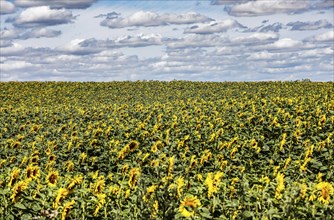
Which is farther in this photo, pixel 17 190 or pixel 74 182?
pixel 74 182

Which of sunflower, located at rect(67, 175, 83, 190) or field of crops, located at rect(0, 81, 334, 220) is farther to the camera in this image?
sunflower, located at rect(67, 175, 83, 190)

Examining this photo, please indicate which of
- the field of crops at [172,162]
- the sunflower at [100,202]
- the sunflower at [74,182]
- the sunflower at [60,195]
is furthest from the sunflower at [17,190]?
the sunflower at [100,202]

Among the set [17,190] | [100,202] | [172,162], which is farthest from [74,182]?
[172,162]

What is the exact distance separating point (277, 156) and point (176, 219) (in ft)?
23.0

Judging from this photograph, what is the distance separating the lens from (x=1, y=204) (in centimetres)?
637

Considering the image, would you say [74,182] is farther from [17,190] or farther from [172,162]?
[172,162]

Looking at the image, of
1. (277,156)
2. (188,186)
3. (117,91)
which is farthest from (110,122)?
(117,91)

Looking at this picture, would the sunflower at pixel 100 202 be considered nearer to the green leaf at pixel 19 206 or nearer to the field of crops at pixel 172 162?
the field of crops at pixel 172 162

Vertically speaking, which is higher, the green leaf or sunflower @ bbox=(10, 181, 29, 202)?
sunflower @ bbox=(10, 181, 29, 202)

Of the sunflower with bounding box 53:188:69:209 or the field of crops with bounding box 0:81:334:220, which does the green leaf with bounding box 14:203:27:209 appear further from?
the sunflower with bounding box 53:188:69:209

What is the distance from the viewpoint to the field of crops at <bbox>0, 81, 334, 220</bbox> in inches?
238

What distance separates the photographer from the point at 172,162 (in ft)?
22.0

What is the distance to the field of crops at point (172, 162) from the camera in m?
6.04

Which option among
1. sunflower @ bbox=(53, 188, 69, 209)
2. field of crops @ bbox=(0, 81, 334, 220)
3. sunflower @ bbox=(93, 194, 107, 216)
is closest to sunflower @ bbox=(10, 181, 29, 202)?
field of crops @ bbox=(0, 81, 334, 220)
